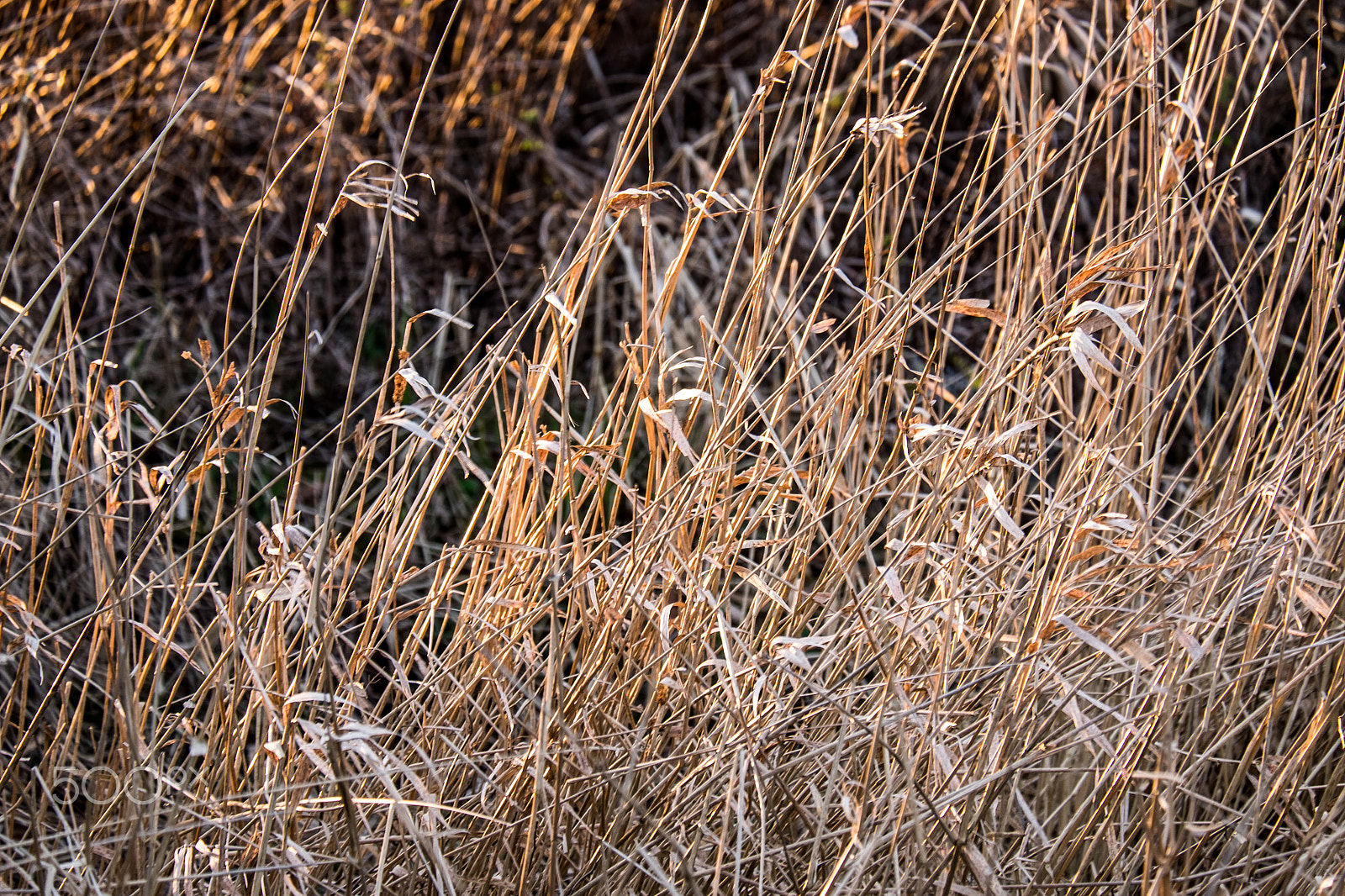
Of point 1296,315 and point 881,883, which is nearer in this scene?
point 881,883

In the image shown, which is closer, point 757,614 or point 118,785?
point 118,785

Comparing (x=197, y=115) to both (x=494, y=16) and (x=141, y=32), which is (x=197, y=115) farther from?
(x=494, y=16)

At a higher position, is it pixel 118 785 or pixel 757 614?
pixel 757 614

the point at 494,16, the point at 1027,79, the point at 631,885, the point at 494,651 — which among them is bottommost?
the point at 631,885

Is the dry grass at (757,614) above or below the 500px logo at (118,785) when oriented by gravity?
above

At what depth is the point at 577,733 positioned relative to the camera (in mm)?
958

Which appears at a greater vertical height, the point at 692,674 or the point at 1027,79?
the point at 1027,79

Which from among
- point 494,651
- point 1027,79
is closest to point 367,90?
point 1027,79

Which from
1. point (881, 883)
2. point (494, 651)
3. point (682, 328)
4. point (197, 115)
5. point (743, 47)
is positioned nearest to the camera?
point (881, 883)

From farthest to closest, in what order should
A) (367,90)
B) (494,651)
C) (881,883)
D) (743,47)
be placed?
(743,47)
(367,90)
(494,651)
(881,883)

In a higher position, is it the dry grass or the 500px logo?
the dry grass

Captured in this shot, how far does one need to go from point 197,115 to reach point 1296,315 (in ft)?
7.49

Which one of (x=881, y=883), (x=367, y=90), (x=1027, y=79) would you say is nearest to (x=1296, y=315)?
(x=1027, y=79)

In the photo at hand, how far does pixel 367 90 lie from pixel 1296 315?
202 centimetres
